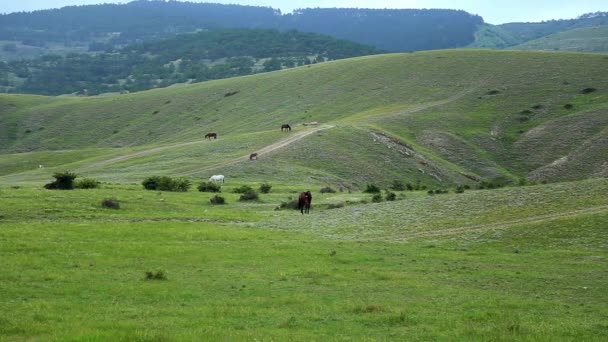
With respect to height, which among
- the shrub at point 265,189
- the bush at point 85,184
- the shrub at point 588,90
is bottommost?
the shrub at point 265,189

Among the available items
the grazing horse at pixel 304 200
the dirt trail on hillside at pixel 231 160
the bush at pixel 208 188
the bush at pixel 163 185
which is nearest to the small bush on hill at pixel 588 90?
the dirt trail on hillside at pixel 231 160

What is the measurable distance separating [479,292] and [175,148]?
7378 cm

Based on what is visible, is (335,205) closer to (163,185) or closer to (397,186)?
(163,185)

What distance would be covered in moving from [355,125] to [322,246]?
65350 mm

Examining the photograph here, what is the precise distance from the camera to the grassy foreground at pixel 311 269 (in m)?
14.6

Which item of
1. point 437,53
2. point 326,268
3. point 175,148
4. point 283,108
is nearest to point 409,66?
point 437,53

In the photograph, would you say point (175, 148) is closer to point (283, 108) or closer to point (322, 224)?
point (283, 108)

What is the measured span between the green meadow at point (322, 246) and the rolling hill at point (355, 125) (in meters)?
Answer: 0.62

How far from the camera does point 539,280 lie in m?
20.6

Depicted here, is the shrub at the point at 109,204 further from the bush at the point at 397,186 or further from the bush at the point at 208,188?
the bush at the point at 397,186

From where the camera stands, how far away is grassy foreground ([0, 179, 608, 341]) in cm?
1463

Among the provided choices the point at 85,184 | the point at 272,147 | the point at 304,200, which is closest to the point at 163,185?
the point at 85,184

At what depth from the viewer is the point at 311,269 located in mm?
22234

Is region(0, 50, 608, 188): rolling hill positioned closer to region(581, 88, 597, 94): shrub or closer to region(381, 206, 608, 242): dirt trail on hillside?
region(581, 88, 597, 94): shrub
